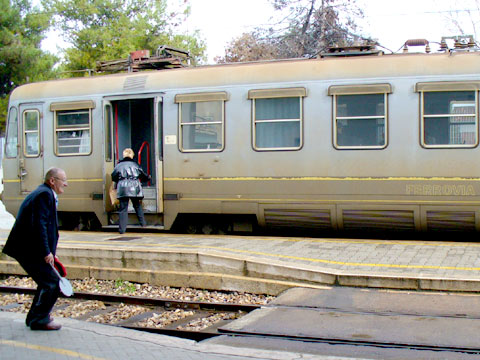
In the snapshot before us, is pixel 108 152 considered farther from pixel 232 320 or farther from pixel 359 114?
pixel 232 320

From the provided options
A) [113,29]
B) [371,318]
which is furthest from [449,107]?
[113,29]

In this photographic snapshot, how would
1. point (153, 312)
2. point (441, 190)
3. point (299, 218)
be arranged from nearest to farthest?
point (153, 312) < point (441, 190) < point (299, 218)

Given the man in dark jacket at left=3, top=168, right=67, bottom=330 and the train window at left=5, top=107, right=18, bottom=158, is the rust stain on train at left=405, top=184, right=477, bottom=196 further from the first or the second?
the train window at left=5, top=107, right=18, bottom=158

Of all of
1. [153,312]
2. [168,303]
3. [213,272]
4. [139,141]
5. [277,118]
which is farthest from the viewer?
[139,141]

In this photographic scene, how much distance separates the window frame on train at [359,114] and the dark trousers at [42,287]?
6.20m

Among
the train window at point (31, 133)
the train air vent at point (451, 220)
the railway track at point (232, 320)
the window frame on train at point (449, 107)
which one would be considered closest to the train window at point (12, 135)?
the train window at point (31, 133)

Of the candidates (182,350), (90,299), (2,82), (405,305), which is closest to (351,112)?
(405,305)

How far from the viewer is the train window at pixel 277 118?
11359 millimetres

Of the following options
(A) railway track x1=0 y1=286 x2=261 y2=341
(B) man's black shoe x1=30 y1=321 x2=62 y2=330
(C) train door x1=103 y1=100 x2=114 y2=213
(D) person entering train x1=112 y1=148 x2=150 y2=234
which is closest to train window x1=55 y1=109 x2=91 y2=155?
(C) train door x1=103 y1=100 x2=114 y2=213

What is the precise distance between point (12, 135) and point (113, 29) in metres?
22.1

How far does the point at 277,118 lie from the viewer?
1151 cm

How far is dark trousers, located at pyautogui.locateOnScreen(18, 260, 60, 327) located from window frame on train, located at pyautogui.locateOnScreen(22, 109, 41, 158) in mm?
7576

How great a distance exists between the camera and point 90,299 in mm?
8727

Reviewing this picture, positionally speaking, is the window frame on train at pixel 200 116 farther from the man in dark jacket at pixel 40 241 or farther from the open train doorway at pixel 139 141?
the man in dark jacket at pixel 40 241
